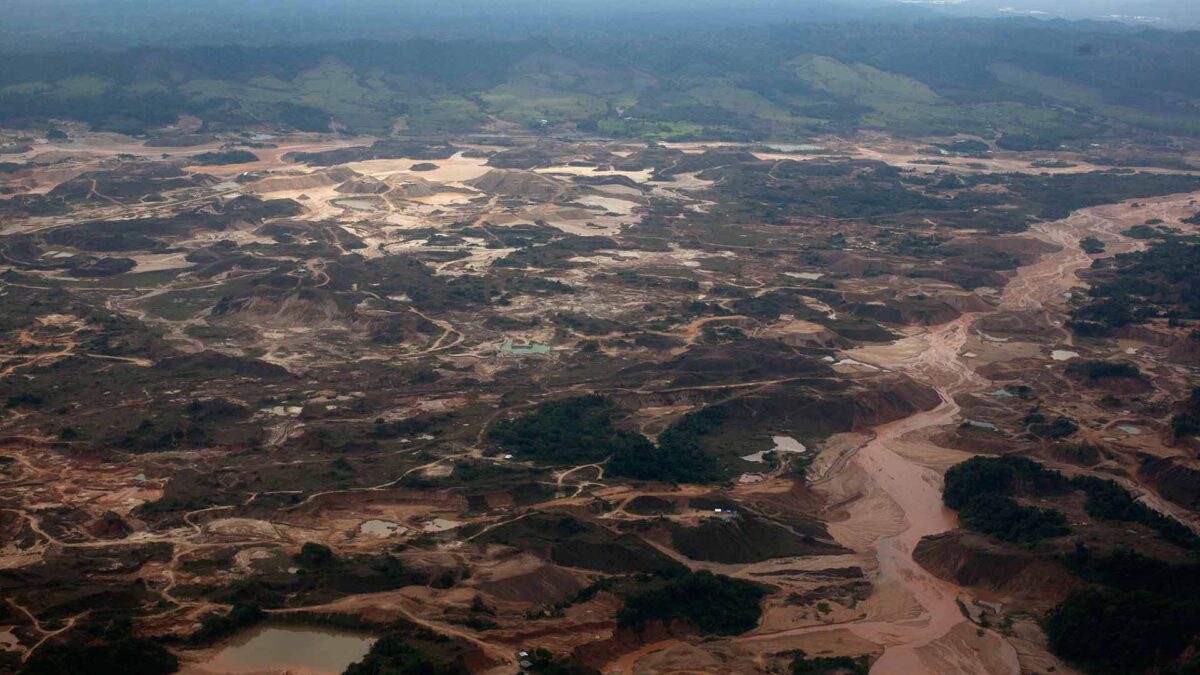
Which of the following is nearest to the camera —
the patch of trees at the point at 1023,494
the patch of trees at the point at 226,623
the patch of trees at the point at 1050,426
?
the patch of trees at the point at 226,623

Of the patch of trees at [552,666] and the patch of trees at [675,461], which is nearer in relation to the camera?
the patch of trees at [552,666]

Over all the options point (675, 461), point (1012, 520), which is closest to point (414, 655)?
point (675, 461)

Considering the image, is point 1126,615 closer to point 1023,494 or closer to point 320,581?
point 1023,494

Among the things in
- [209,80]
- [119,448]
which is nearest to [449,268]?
[119,448]

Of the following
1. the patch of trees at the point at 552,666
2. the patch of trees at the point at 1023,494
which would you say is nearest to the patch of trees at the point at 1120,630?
the patch of trees at the point at 1023,494

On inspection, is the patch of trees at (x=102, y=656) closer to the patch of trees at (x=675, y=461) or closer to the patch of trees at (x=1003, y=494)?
the patch of trees at (x=675, y=461)

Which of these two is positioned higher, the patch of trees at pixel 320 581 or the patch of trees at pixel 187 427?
the patch of trees at pixel 320 581

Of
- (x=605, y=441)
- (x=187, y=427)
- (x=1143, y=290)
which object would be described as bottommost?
(x=187, y=427)
